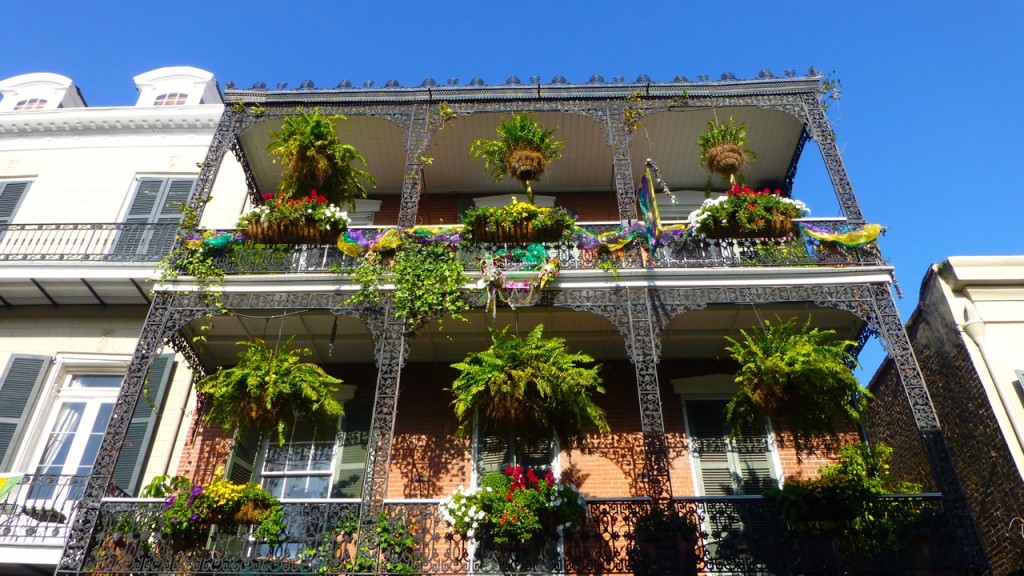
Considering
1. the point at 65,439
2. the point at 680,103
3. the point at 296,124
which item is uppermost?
the point at 680,103

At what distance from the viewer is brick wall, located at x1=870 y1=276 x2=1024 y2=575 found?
830 cm

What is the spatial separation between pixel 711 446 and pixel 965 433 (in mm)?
3213

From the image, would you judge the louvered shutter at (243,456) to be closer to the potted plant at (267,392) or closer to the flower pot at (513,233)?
the potted plant at (267,392)

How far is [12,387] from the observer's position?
10.4 meters

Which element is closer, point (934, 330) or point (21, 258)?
point (934, 330)

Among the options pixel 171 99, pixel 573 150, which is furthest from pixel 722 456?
pixel 171 99

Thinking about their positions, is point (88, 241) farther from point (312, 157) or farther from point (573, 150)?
point (573, 150)

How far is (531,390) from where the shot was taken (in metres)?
8.14

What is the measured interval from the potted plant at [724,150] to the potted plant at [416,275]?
4.20 metres

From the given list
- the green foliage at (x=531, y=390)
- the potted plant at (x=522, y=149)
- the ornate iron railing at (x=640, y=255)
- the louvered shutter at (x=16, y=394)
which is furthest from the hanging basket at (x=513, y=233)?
the louvered shutter at (x=16, y=394)

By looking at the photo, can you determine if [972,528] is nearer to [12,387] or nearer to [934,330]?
[934,330]

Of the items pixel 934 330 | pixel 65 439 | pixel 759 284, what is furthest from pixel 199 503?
pixel 934 330

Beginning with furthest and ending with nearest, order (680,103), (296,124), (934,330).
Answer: (680,103) → (296,124) → (934,330)

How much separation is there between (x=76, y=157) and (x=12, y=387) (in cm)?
518
